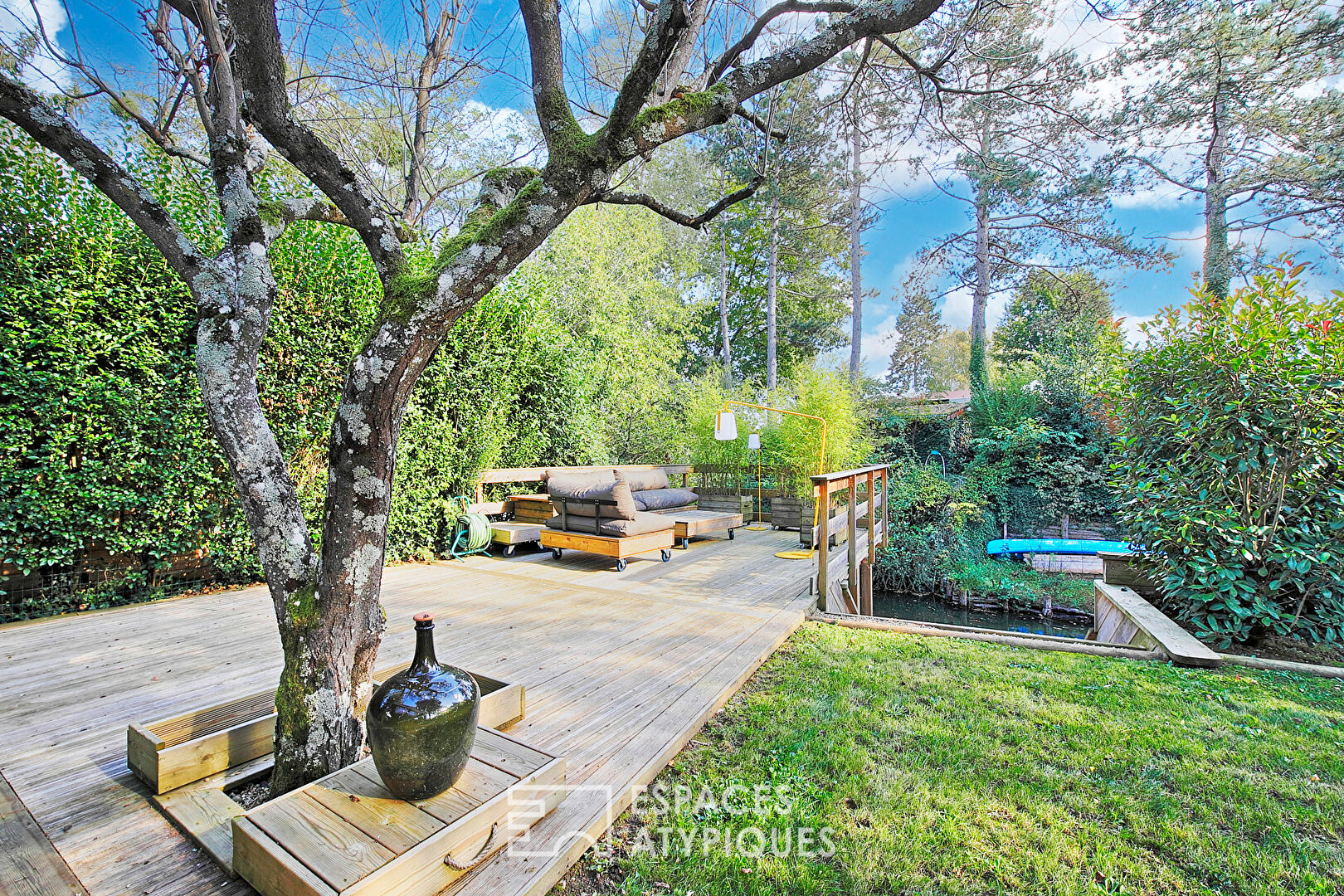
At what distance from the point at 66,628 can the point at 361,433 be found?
11.1 feet

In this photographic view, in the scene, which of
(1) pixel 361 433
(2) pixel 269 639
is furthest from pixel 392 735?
(2) pixel 269 639

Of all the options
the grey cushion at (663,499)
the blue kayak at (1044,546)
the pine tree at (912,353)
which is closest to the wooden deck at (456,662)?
the grey cushion at (663,499)

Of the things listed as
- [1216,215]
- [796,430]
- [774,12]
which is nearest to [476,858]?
[774,12]

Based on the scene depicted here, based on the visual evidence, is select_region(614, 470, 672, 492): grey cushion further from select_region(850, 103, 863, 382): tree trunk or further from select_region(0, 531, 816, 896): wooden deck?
select_region(850, 103, 863, 382): tree trunk

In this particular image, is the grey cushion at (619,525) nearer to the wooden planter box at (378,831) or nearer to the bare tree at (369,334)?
the bare tree at (369,334)

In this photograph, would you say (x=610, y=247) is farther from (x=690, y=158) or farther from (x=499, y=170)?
(x=499, y=170)

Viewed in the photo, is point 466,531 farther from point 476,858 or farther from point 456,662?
point 476,858

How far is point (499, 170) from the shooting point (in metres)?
2.24

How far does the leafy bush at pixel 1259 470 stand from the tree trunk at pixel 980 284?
988cm

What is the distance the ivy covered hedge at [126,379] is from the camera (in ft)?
11.1

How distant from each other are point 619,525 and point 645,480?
2095 mm

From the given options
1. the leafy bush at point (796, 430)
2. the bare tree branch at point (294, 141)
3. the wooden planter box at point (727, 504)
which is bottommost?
A: the wooden planter box at point (727, 504)

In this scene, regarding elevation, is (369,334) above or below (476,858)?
above

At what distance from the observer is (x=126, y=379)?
3691 millimetres
